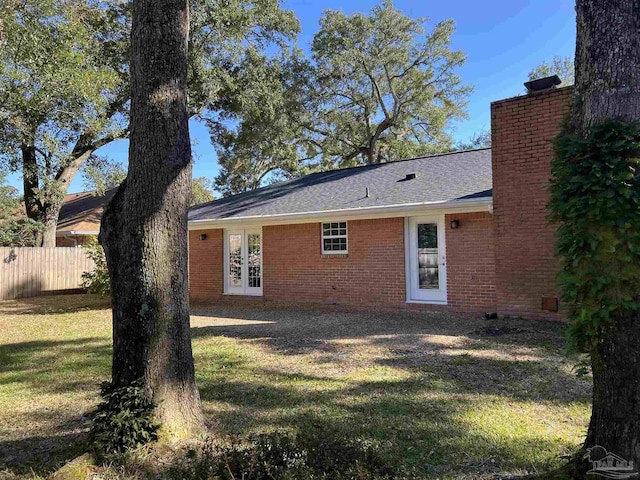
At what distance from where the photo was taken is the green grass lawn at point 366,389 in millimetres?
3467

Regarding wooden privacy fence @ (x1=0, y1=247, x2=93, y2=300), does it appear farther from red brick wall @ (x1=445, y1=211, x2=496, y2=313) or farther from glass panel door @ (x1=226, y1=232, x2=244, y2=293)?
red brick wall @ (x1=445, y1=211, x2=496, y2=313)

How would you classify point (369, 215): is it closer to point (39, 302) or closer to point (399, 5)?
point (39, 302)

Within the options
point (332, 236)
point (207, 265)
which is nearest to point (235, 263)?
point (207, 265)

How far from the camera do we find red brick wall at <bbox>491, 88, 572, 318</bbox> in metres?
8.12

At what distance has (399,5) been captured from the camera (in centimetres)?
2273

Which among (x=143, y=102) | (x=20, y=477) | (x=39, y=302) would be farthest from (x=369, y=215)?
(x=39, y=302)

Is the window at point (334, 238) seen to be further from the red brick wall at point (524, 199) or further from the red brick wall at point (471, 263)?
the red brick wall at point (524, 199)

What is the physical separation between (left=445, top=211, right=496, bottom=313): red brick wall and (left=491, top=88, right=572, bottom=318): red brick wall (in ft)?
2.02

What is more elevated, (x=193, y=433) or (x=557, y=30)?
(x=557, y=30)

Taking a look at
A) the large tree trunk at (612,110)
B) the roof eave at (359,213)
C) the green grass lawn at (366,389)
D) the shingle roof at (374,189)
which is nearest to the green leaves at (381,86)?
the shingle roof at (374,189)

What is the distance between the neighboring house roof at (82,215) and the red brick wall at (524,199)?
17835 millimetres

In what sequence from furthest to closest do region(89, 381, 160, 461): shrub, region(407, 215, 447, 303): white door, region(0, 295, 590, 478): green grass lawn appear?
region(407, 215, 447, 303): white door
region(0, 295, 590, 478): green grass lawn
region(89, 381, 160, 461): shrub

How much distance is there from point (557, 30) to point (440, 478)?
15.8 meters

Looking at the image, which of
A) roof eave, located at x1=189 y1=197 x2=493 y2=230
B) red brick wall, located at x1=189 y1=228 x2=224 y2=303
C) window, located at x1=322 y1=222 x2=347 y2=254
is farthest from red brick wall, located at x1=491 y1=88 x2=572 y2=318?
red brick wall, located at x1=189 y1=228 x2=224 y2=303
